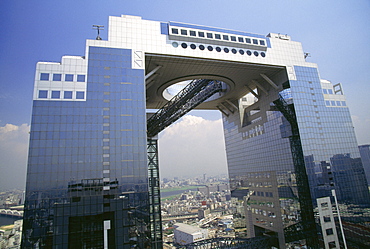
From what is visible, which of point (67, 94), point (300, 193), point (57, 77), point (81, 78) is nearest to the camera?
point (67, 94)

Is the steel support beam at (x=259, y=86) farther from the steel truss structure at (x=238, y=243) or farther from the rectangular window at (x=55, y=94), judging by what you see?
the rectangular window at (x=55, y=94)

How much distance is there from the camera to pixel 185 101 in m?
34.8

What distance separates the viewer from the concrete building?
61.5 feet

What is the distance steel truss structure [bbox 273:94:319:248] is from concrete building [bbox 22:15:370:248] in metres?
0.14

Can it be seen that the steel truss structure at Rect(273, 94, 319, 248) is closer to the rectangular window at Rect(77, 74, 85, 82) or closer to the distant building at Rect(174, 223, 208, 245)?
the rectangular window at Rect(77, 74, 85, 82)

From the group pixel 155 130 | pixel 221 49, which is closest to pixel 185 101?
pixel 155 130

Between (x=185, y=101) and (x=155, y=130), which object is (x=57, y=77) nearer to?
(x=185, y=101)

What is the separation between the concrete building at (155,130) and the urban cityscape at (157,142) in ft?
0.37

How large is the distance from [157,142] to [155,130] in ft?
7.60

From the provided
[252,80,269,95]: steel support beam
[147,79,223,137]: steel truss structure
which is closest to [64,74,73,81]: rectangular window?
[147,79,223,137]: steel truss structure

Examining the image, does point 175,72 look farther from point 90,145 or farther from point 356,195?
point 356,195

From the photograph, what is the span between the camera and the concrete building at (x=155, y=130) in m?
18.7

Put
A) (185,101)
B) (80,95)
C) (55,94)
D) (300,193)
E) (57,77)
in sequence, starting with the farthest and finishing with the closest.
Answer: (185,101)
(300,193)
(80,95)
(57,77)
(55,94)

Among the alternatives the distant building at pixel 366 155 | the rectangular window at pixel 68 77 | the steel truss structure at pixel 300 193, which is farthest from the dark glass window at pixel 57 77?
the distant building at pixel 366 155
